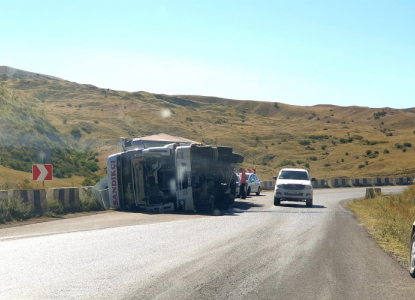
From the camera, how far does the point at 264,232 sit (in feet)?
49.6

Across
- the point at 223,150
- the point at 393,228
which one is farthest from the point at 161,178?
the point at 393,228

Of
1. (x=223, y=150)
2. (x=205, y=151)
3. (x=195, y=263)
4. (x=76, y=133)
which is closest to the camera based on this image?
(x=195, y=263)

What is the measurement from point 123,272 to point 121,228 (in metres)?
6.74

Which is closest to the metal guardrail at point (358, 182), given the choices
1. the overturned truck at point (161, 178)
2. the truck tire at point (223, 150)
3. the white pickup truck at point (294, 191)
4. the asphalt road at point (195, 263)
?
the white pickup truck at point (294, 191)

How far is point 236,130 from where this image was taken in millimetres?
96938

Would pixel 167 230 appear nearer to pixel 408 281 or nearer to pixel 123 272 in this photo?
pixel 123 272

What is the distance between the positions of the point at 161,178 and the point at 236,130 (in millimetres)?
75567

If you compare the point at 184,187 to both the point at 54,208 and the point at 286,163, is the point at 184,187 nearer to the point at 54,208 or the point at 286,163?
the point at 54,208

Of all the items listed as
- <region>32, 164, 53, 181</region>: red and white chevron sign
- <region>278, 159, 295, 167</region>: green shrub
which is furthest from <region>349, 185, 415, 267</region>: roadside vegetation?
<region>278, 159, 295, 167</region>: green shrub

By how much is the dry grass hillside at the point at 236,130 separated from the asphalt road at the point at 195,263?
4357cm

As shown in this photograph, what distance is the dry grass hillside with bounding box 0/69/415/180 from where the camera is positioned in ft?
231

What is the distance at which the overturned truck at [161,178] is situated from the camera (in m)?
21.4

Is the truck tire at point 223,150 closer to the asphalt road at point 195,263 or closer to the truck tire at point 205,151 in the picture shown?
the truck tire at point 205,151

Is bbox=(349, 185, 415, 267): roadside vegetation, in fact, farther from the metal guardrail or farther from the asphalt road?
the metal guardrail
